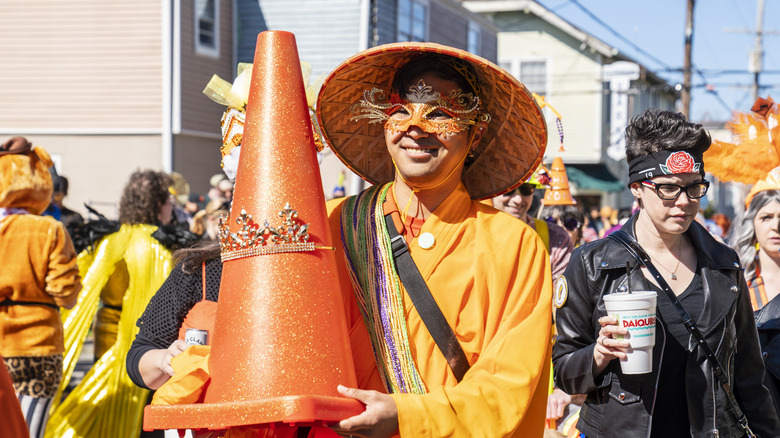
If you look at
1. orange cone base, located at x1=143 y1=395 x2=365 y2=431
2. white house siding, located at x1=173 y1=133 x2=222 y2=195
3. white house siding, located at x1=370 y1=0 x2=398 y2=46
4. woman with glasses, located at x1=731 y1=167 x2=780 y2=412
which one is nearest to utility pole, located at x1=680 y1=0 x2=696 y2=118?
white house siding, located at x1=370 y1=0 x2=398 y2=46

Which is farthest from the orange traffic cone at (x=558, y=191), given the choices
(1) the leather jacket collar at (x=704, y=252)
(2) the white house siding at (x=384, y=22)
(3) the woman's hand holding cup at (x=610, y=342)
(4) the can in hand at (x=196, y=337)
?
(2) the white house siding at (x=384, y=22)

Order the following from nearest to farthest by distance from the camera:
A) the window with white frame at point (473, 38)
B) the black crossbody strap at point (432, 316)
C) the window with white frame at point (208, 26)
Answer: the black crossbody strap at point (432, 316)
the window with white frame at point (208, 26)
the window with white frame at point (473, 38)

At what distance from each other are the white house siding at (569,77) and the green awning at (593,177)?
0.56 meters

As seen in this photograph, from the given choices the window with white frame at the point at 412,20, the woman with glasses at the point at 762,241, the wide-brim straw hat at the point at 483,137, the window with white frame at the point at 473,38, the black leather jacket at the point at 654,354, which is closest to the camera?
the wide-brim straw hat at the point at 483,137

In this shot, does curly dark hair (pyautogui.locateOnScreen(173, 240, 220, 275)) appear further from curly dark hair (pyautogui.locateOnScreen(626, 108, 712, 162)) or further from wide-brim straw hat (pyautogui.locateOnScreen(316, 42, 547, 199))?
curly dark hair (pyautogui.locateOnScreen(626, 108, 712, 162))

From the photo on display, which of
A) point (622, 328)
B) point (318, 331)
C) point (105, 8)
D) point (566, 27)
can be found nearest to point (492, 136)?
point (622, 328)

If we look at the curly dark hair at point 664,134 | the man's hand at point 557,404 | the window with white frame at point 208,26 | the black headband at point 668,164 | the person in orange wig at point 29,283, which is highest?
the window with white frame at point 208,26

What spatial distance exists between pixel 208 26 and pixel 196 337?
55.5 ft

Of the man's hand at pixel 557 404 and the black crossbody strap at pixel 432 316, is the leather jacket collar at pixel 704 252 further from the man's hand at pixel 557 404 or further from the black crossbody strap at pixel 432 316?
the man's hand at pixel 557 404

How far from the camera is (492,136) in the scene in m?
2.82

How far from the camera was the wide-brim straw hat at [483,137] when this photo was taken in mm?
2635

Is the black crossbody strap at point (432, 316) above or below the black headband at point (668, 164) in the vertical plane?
below

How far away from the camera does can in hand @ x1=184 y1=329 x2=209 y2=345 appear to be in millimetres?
2697

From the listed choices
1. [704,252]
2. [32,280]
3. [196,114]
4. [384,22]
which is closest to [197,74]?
[196,114]
